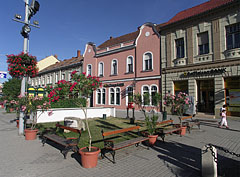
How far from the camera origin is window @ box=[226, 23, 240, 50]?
13.7 m

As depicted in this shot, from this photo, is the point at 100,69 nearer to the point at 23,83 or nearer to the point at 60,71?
the point at 60,71

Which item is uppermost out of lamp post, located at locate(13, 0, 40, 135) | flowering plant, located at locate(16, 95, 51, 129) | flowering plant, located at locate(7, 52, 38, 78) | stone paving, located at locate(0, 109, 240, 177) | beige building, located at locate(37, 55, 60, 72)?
beige building, located at locate(37, 55, 60, 72)

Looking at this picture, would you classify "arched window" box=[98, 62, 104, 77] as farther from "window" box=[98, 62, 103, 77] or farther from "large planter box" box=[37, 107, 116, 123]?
"large planter box" box=[37, 107, 116, 123]

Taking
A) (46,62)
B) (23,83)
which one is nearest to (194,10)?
(23,83)

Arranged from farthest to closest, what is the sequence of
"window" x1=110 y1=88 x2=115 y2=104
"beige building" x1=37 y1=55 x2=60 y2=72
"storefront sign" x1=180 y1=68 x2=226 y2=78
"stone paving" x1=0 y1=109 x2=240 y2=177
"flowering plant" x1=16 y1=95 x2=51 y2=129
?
"beige building" x1=37 y1=55 x2=60 y2=72 → "window" x1=110 y1=88 x2=115 y2=104 → "storefront sign" x1=180 y1=68 x2=226 y2=78 → "flowering plant" x1=16 y1=95 x2=51 y2=129 → "stone paving" x1=0 y1=109 x2=240 y2=177

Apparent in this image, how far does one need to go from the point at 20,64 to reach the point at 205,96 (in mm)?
15307

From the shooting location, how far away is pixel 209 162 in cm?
391

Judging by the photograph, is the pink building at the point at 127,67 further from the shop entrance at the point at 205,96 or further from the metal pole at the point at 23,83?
the metal pole at the point at 23,83

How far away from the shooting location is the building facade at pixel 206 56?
543 inches

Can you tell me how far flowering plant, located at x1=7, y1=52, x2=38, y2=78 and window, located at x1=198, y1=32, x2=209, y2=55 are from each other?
1431 cm

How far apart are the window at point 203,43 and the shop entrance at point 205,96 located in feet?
9.27

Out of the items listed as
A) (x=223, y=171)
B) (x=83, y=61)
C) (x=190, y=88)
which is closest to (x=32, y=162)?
(x=223, y=171)

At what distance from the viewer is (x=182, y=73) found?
16625 millimetres

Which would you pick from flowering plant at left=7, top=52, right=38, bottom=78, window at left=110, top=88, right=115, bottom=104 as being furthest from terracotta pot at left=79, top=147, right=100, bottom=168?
window at left=110, top=88, right=115, bottom=104
